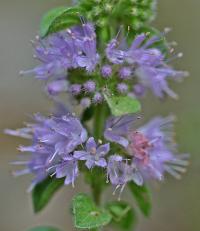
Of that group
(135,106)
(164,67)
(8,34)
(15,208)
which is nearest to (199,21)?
(8,34)

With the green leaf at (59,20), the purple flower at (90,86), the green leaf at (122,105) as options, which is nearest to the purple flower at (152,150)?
the green leaf at (122,105)

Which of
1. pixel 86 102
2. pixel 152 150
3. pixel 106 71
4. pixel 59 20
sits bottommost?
pixel 152 150

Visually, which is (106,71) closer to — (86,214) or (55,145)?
(55,145)

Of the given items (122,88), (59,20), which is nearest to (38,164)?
(122,88)

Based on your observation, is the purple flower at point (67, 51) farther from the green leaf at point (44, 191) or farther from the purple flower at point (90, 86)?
the green leaf at point (44, 191)

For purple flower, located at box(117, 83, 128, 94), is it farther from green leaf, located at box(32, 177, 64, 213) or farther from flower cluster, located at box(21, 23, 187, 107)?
green leaf, located at box(32, 177, 64, 213)

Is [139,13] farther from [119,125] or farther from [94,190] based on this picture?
[94,190]
